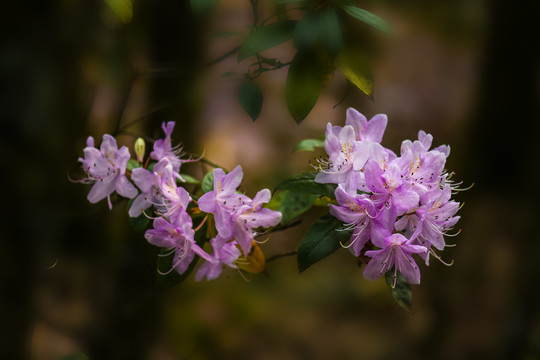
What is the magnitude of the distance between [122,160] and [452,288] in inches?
70.8

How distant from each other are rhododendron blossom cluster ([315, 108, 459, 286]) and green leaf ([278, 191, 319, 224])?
6.1 inches

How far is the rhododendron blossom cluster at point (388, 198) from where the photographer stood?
2.40 feet

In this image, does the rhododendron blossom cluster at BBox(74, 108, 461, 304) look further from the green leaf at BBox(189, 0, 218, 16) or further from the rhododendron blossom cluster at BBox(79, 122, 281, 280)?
the green leaf at BBox(189, 0, 218, 16)

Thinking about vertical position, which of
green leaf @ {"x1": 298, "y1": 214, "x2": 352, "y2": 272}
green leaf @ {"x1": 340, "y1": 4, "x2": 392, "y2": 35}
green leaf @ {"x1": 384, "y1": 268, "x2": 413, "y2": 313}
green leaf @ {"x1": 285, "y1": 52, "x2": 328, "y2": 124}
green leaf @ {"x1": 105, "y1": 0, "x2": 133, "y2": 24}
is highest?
green leaf @ {"x1": 340, "y1": 4, "x2": 392, "y2": 35}

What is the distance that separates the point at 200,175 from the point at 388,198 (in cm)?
233

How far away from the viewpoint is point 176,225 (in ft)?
2.61

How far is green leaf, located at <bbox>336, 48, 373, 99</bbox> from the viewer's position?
0.80m

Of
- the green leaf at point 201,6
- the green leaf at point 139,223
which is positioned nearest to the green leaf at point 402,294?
the green leaf at point 139,223

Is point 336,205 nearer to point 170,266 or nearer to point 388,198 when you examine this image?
point 388,198

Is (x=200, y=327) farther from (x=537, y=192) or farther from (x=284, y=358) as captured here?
(x=537, y=192)

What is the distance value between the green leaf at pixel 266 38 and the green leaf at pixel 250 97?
0.12 metres

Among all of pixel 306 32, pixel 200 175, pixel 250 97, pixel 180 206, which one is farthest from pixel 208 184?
pixel 200 175

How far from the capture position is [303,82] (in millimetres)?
813

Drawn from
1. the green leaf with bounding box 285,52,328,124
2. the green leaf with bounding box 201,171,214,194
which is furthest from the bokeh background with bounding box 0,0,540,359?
the green leaf with bounding box 285,52,328,124
